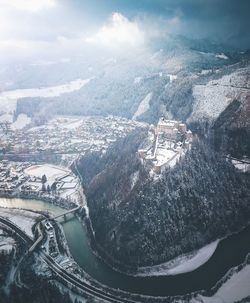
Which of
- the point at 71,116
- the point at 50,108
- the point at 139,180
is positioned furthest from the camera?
the point at 50,108

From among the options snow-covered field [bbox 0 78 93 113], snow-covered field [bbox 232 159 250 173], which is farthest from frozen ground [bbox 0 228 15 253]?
snow-covered field [bbox 0 78 93 113]

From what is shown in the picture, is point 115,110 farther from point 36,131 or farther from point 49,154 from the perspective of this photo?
point 49,154

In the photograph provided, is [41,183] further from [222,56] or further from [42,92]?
[42,92]

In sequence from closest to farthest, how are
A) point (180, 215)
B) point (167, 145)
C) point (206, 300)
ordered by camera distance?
point (206, 300) → point (180, 215) → point (167, 145)

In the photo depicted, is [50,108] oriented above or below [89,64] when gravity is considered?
below

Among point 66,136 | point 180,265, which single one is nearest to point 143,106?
point 66,136

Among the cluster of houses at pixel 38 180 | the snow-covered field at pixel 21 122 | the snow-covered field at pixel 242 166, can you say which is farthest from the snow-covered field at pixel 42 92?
the snow-covered field at pixel 242 166

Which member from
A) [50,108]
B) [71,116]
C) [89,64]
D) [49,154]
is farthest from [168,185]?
[89,64]

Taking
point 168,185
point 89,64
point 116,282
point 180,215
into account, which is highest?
point 89,64

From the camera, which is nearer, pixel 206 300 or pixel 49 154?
pixel 206 300
